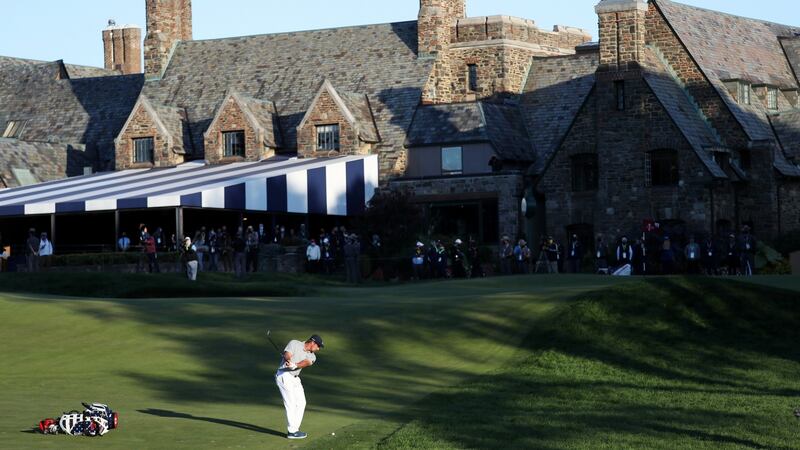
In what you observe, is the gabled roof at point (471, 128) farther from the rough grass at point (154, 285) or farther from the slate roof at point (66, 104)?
the slate roof at point (66, 104)

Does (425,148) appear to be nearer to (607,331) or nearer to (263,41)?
(263,41)

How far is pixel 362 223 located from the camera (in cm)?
5950

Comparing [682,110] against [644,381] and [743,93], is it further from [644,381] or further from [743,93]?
[644,381]

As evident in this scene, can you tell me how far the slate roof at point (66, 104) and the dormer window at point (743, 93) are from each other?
95.9 ft

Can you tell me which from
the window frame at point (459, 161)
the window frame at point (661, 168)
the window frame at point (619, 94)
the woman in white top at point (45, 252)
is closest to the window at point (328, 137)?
the window frame at point (459, 161)

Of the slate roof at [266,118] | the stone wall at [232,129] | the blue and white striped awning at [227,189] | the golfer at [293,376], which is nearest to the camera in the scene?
the golfer at [293,376]

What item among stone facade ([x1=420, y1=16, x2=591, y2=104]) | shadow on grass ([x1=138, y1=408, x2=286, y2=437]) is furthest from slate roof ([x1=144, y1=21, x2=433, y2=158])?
shadow on grass ([x1=138, y1=408, x2=286, y2=437])

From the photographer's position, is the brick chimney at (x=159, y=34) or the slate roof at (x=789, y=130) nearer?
the slate roof at (x=789, y=130)

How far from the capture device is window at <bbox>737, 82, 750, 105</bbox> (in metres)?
63.0

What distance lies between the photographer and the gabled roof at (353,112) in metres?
65.2

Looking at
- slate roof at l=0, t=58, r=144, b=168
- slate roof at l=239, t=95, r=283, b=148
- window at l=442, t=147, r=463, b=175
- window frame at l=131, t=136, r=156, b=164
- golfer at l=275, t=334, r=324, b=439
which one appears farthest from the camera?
slate roof at l=0, t=58, r=144, b=168

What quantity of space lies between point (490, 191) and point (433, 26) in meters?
10.2

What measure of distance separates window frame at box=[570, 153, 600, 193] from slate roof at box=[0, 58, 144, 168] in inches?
945

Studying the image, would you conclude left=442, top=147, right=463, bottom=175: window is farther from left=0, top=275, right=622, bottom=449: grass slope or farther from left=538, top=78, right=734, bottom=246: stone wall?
left=0, top=275, right=622, bottom=449: grass slope
